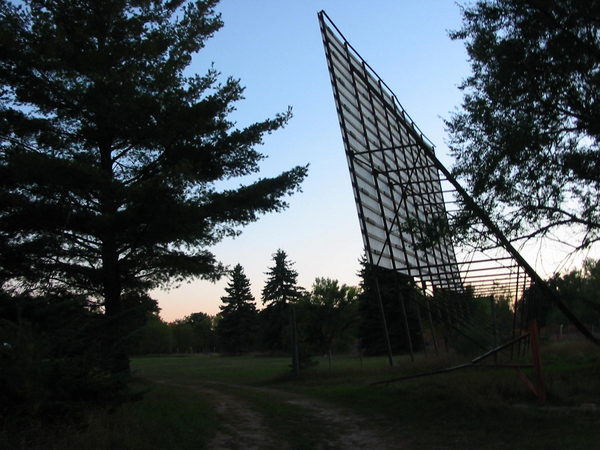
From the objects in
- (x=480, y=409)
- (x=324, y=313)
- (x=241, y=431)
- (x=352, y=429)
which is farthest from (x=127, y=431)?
(x=324, y=313)

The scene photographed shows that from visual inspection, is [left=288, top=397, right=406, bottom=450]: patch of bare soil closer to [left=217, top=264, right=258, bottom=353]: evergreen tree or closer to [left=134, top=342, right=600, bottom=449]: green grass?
[left=134, top=342, right=600, bottom=449]: green grass

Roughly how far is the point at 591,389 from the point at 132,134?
11294mm

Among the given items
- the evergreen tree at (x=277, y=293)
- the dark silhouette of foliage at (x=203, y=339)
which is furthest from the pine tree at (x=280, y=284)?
the dark silhouette of foliage at (x=203, y=339)

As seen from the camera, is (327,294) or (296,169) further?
(327,294)

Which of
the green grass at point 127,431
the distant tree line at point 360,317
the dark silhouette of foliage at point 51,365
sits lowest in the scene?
the green grass at point 127,431

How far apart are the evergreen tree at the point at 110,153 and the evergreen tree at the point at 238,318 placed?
65.4 m

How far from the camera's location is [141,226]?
1280 cm

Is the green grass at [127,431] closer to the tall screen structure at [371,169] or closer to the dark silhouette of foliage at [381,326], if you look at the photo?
the tall screen structure at [371,169]

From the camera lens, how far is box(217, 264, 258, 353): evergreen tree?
8106cm

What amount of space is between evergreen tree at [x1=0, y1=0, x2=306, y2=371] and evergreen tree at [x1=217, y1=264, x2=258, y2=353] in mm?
65427

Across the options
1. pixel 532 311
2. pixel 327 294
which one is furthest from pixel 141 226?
pixel 327 294

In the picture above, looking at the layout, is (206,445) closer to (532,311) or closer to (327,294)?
(532,311)

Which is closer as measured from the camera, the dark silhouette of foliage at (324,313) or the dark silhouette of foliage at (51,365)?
the dark silhouette of foliage at (51,365)

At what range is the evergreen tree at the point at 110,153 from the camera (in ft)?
40.3
